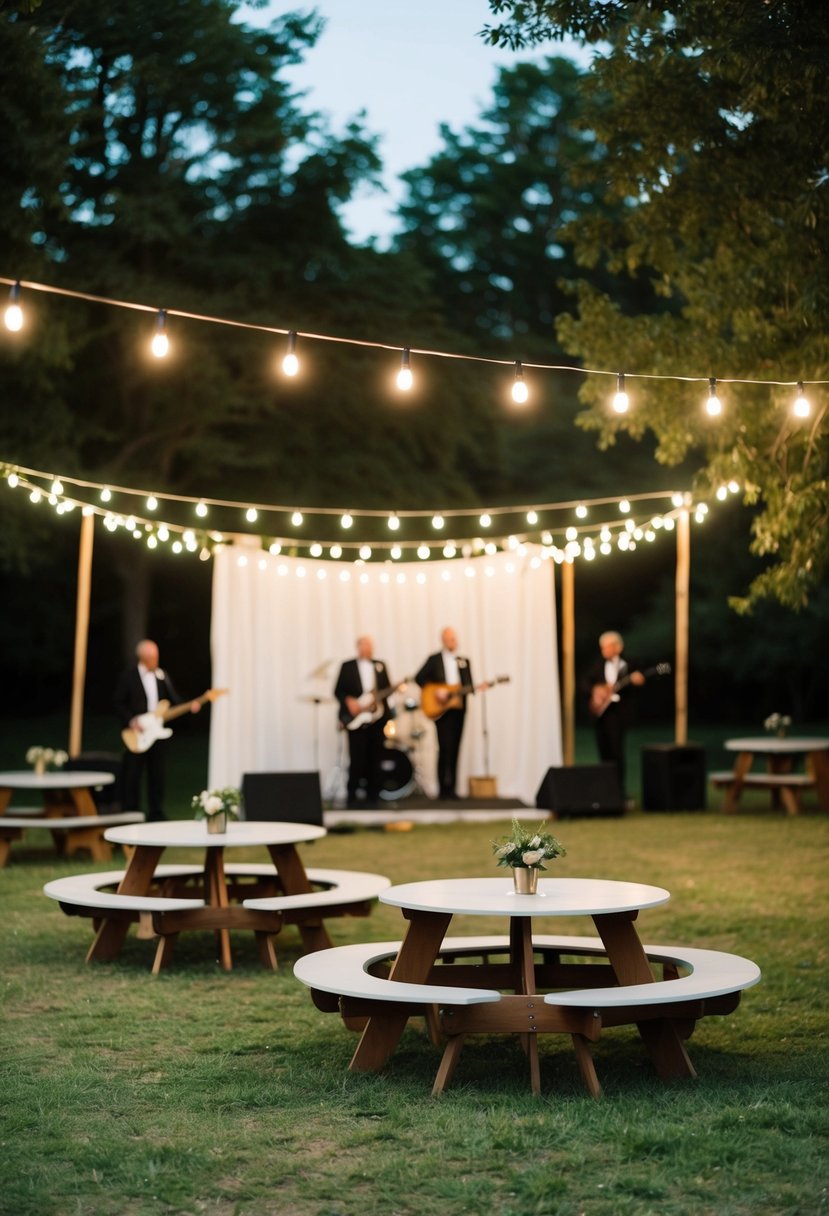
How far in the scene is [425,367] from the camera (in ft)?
62.0

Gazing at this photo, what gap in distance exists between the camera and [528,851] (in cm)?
518

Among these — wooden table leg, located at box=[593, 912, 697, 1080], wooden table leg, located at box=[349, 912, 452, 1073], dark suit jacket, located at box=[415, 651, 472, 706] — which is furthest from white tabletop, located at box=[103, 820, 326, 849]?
dark suit jacket, located at box=[415, 651, 472, 706]

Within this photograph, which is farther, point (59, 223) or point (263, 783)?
point (59, 223)

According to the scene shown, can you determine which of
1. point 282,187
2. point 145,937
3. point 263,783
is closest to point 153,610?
point 282,187

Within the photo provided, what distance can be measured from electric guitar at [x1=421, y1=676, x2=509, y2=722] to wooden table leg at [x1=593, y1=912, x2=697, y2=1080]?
8.09 metres

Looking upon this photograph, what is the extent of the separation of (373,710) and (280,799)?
2742 mm

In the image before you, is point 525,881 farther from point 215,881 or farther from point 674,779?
point 674,779

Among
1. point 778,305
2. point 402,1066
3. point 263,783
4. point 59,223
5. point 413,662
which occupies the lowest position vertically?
point 402,1066

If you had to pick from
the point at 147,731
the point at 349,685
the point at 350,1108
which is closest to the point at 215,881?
the point at 350,1108

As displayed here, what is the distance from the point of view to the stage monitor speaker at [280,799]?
10.4 metres

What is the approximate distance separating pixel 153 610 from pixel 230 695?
50.1 ft

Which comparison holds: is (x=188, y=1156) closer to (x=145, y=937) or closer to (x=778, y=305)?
(x=145, y=937)

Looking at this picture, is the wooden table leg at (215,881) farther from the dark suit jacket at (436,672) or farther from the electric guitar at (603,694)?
the electric guitar at (603,694)

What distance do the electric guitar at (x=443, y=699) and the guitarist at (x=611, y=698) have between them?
35.1 inches
